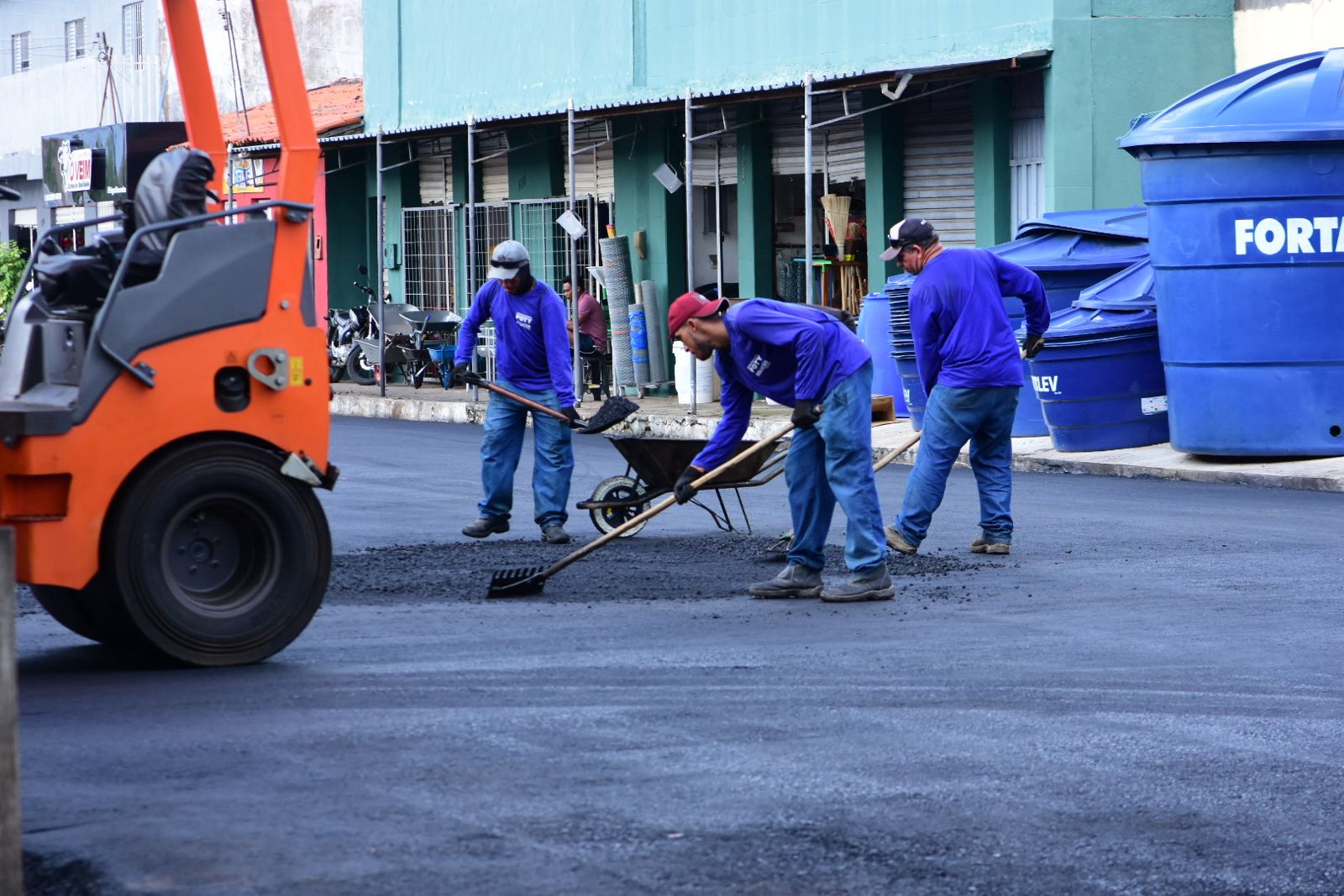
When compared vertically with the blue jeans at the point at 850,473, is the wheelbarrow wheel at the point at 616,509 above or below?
below

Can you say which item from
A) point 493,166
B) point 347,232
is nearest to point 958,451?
point 493,166

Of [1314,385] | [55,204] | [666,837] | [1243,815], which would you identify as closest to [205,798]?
[666,837]

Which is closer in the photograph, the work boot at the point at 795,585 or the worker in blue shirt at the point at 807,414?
the worker in blue shirt at the point at 807,414

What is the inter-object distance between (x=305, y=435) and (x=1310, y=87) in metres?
9.45

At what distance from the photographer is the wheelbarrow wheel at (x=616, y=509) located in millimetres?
12281

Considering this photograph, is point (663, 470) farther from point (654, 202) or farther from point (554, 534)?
point (654, 202)

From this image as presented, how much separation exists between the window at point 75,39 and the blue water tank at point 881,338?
29.3 m

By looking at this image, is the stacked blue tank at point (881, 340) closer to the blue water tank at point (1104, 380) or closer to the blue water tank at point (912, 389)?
the blue water tank at point (912, 389)

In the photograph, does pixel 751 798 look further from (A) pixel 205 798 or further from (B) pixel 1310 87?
(B) pixel 1310 87

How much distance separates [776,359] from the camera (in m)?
9.69

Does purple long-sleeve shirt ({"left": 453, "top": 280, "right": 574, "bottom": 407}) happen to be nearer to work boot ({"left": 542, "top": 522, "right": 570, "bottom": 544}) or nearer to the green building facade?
work boot ({"left": 542, "top": 522, "right": 570, "bottom": 544})

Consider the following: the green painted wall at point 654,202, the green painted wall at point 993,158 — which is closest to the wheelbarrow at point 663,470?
the green painted wall at point 993,158

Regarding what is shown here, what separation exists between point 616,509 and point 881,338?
8.07 m

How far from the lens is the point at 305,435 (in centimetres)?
783
